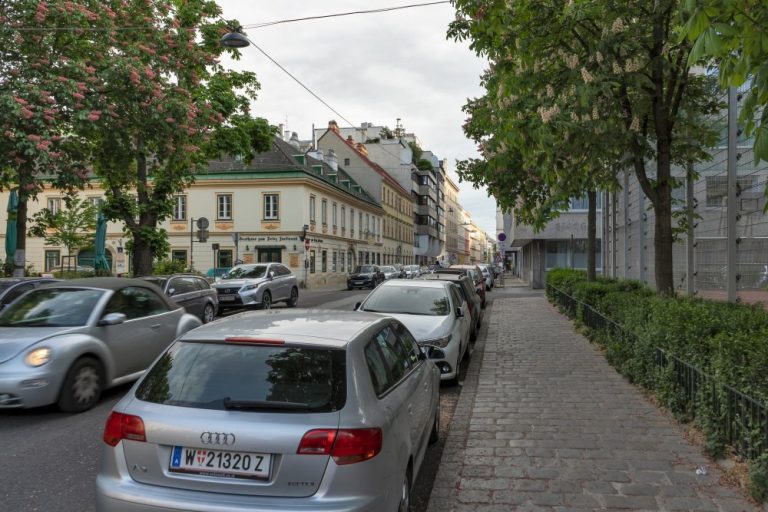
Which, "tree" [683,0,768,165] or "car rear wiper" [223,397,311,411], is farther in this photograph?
"car rear wiper" [223,397,311,411]

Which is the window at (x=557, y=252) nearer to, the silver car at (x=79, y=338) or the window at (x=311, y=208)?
the window at (x=311, y=208)

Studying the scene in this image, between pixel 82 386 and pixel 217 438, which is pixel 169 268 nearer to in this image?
pixel 82 386

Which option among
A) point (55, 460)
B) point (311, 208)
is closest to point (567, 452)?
point (55, 460)

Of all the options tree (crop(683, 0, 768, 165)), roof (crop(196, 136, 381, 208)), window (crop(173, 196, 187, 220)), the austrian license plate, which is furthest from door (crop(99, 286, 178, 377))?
window (crop(173, 196, 187, 220))

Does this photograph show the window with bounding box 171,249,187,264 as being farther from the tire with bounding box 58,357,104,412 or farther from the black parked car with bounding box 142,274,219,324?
the tire with bounding box 58,357,104,412

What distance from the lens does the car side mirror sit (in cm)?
706

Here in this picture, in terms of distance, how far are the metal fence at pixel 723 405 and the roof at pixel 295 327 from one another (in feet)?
8.88

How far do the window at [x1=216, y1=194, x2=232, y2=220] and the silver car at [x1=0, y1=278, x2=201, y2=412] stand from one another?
33.9 m

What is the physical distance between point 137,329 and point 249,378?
5.17m

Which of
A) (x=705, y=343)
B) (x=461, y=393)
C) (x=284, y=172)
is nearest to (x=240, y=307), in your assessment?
(x=461, y=393)

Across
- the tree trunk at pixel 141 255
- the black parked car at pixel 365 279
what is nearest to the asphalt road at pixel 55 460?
the tree trunk at pixel 141 255

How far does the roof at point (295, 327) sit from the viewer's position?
341 cm

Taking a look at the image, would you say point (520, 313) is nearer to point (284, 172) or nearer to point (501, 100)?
point (501, 100)

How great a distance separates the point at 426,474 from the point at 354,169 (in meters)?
59.1
